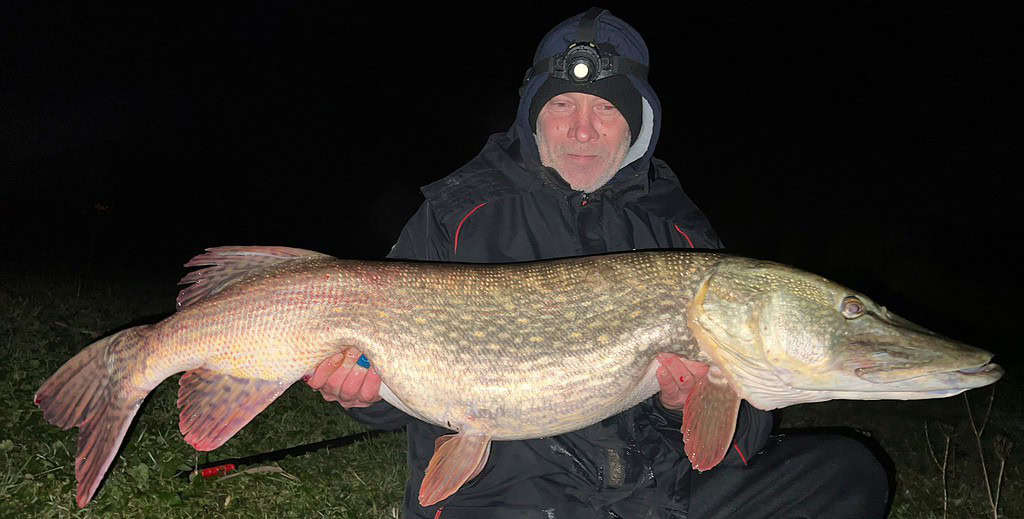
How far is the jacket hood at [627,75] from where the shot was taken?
3297 millimetres

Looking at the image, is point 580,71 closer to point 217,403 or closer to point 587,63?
point 587,63

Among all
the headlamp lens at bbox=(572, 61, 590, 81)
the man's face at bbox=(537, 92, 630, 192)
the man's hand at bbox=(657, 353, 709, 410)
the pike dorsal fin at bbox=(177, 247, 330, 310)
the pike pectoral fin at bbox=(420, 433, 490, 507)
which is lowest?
the pike pectoral fin at bbox=(420, 433, 490, 507)

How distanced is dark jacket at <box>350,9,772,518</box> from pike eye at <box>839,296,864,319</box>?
0.67 metres

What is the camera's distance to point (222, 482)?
342 cm

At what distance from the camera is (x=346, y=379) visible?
8.54 ft

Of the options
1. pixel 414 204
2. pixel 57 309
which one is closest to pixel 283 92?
pixel 414 204

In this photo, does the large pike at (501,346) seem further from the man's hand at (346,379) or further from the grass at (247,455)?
the grass at (247,455)

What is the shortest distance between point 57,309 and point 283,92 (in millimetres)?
39692

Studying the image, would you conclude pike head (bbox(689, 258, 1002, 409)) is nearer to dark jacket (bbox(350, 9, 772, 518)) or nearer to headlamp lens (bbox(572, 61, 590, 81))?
dark jacket (bbox(350, 9, 772, 518))

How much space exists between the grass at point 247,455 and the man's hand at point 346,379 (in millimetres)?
1080

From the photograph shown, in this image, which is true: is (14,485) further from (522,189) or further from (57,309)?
(57,309)

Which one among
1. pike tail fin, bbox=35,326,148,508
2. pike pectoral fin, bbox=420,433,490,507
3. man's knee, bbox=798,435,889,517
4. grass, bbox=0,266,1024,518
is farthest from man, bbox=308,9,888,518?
grass, bbox=0,266,1024,518

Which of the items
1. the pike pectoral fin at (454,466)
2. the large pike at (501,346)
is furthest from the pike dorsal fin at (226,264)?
the pike pectoral fin at (454,466)

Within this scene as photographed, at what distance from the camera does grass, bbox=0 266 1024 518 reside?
316 cm
